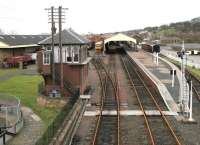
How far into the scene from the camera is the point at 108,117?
28.2 metres

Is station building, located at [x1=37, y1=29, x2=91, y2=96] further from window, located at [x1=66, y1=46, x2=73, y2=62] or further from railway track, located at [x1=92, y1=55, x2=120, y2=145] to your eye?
railway track, located at [x1=92, y1=55, x2=120, y2=145]

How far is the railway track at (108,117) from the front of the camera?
2290 centimetres

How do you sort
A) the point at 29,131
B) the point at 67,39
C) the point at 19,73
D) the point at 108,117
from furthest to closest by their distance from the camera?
the point at 19,73
the point at 67,39
the point at 108,117
the point at 29,131

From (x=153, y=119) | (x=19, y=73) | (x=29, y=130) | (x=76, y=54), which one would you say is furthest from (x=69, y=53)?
(x=19, y=73)

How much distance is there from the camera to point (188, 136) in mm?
23625

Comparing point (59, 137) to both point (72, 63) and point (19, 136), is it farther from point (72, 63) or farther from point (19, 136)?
point (72, 63)

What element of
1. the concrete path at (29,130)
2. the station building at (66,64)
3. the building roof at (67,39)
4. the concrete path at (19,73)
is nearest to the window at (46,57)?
the station building at (66,64)

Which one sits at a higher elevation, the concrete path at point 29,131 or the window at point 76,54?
the window at point 76,54

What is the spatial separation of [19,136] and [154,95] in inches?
573

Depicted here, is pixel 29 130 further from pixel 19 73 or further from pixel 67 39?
pixel 19 73

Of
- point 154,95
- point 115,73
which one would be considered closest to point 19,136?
point 154,95

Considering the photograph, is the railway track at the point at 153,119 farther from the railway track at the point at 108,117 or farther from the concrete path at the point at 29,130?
the concrete path at the point at 29,130

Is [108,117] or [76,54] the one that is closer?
[108,117]

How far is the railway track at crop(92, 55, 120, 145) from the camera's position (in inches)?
902
